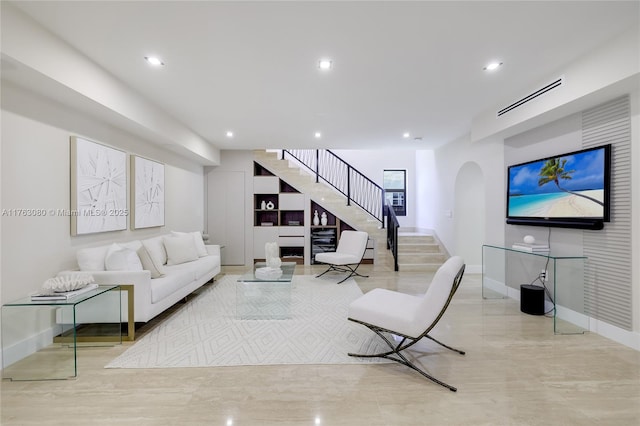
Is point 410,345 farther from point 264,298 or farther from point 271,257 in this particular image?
point 271,257

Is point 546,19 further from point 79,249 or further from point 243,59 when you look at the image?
point 79,249

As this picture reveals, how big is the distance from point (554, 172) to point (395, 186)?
545cm

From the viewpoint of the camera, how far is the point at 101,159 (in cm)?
347

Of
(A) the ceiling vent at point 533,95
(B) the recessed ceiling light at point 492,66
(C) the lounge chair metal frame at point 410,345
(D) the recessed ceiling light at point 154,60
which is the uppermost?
(B) the recessed ceiling light at point 492,66

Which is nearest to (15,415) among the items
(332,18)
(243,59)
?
(243,59)

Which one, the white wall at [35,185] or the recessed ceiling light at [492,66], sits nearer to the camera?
the white wall at [35,185]

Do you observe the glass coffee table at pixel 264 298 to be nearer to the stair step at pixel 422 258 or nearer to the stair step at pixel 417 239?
the stair step at pixel 422 258

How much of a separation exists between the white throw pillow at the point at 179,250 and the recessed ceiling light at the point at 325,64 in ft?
11.6

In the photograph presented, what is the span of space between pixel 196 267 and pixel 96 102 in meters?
2.44

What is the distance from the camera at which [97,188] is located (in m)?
3.40

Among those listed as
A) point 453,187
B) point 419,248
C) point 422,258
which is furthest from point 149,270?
point 453,187

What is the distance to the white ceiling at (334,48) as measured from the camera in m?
2.09

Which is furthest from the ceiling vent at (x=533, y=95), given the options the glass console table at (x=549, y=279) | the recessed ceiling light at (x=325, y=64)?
the recessed ceiling light at (x=325, y=64)

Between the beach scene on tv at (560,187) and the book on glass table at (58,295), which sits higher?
the beach scene on tv at (560,187)
